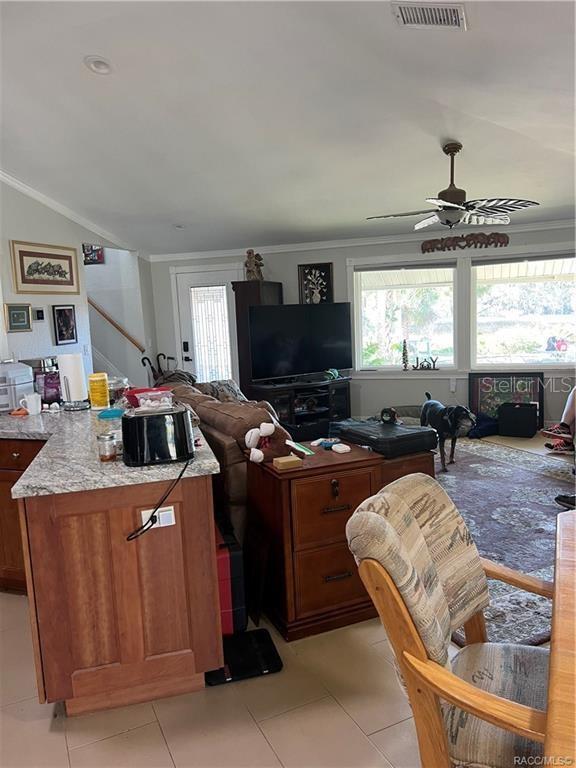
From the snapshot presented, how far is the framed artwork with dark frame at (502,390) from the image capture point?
6.13 meters

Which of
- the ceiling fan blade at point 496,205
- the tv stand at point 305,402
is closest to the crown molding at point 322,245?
the tv stand at point 305,402

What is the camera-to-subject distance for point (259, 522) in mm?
2496

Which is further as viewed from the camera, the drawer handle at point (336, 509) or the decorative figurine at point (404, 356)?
the decorative figurine at point (404, 356)

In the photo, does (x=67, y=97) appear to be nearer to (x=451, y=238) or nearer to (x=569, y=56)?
(x=569, y=56)

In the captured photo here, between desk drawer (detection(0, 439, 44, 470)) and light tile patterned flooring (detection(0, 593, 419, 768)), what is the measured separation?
3.04 ft

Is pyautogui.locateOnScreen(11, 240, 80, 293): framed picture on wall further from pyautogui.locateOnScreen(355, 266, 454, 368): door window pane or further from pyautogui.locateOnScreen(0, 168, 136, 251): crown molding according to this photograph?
pyautogui.locateOnScreen(355, 266, 454, 368): door window pane

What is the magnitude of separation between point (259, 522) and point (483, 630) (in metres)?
1.15

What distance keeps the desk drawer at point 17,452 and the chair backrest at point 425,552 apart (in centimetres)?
194

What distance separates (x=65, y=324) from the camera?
5.24 metres

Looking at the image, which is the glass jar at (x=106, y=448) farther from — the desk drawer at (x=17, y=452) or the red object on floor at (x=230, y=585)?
the desk drawer at (x=17, y=452)

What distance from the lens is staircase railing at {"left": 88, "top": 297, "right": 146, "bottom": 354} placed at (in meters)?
6.73

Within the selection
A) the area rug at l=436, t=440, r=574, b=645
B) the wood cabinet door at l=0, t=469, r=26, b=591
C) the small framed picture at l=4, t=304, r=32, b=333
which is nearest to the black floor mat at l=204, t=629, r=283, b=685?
the area rug at l=436, t=440, r=574, b=645

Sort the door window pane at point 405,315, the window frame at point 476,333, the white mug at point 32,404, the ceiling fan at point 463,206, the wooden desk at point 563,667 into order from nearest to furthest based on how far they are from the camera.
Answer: the wooden desk at point 563,667, the white mug at point 32,404, the ceiling fan at point 463,206, the window frame at point 476,333, the door window pane at point 405,315

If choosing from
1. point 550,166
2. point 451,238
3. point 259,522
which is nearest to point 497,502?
point 259,522
